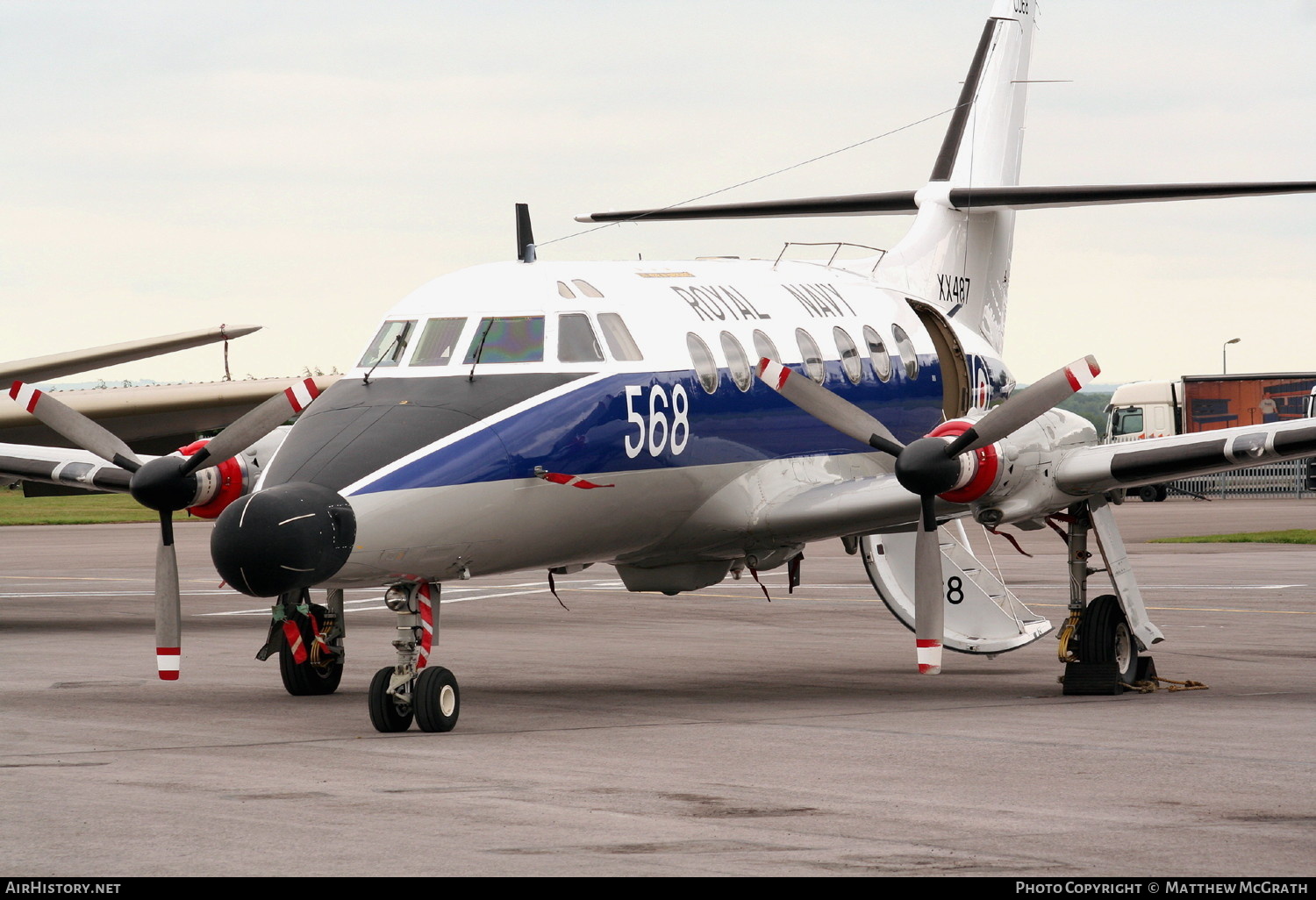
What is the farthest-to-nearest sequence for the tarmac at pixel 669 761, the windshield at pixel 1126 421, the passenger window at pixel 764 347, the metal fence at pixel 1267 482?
the metal fence at pixel 1267 482, the windshield at pixel 1126 421, the passenger window at pixel 764 347, the tarmac at pixel 669 761

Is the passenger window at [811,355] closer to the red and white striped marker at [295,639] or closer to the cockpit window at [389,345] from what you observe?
the cockpit window at [389,345]

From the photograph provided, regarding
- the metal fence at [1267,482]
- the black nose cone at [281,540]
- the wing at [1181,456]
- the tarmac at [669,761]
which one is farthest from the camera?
the metal fence at [1267,482]

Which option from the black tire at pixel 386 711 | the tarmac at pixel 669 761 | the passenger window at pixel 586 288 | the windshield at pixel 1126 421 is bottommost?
the tarmac at pixel 669 761

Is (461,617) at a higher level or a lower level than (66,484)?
lower

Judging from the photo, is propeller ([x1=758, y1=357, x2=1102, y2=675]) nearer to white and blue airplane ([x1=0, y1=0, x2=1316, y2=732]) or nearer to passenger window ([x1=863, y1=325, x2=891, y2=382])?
white and blue airplane ([x1=0, y1=0, x2=1316, y2=732])

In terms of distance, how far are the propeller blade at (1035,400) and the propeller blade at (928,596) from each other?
2.40 feet

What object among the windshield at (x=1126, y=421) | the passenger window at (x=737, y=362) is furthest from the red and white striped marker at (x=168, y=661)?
the windshield at (x=1126, y=421)

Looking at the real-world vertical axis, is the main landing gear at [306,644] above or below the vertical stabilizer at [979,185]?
below

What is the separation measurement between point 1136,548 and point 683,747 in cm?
2821

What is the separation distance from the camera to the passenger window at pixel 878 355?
1717 cm

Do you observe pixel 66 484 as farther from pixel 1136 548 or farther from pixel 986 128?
pixel 1136 548

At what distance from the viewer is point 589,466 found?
Answer: 13.2 metres

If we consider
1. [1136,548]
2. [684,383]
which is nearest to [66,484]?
[684,383]

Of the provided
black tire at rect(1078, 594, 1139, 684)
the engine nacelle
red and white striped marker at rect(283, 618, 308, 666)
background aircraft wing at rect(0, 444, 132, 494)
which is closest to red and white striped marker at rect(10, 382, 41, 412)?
background aircraft wing at rect(0, 444, 132, 494)
